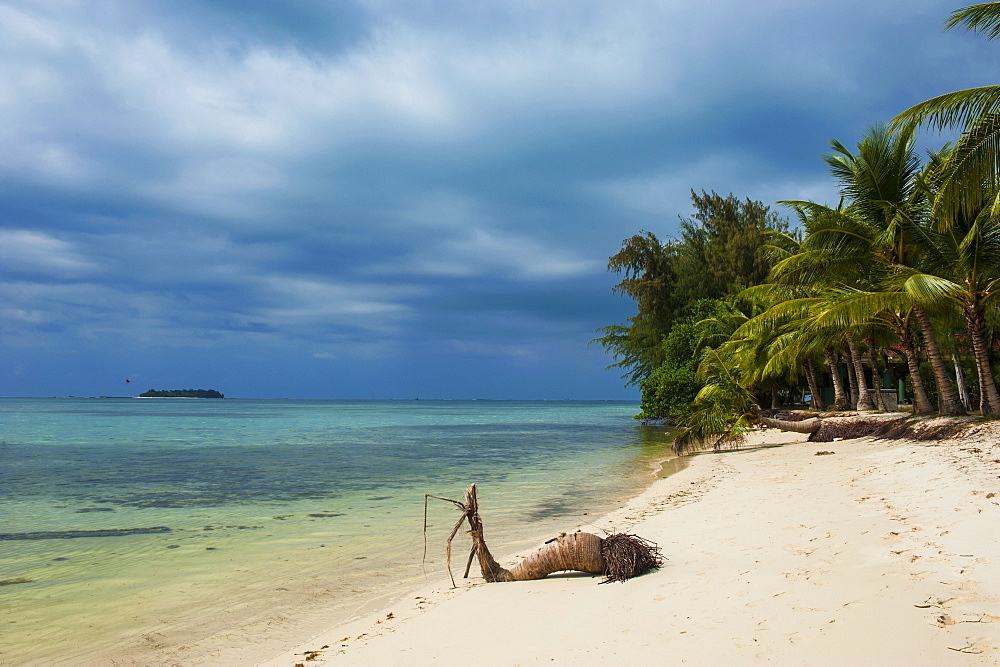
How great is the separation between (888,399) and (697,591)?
25.3 m

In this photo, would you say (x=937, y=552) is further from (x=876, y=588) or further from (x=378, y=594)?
(x=378, y=594)

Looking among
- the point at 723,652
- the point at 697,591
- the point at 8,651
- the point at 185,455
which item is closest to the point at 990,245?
the point at 697,591

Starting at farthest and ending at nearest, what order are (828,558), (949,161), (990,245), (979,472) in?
(990,245) < (949,161) < (979,472) < (828,558)

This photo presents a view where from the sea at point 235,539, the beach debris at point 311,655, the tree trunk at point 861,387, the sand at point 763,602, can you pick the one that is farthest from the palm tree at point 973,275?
the beach debris at point 311,655

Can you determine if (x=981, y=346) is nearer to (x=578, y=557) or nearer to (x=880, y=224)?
(x=880, y=224)

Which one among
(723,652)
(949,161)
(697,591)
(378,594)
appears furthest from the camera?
(949,161)

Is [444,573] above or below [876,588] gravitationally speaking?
below

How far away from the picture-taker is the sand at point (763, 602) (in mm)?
3551

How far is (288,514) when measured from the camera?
1193cm

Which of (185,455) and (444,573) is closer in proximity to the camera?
(444,573)

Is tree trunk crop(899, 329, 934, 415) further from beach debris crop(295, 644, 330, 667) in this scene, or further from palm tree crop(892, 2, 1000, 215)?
beach debris crop(295, 644, 330, 667)

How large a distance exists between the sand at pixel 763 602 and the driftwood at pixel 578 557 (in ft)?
0.45

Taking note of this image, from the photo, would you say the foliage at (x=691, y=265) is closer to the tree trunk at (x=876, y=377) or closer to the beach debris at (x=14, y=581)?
the tree trunk at (x=876, y=377)

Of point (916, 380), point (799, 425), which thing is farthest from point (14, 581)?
point (799, 425)
